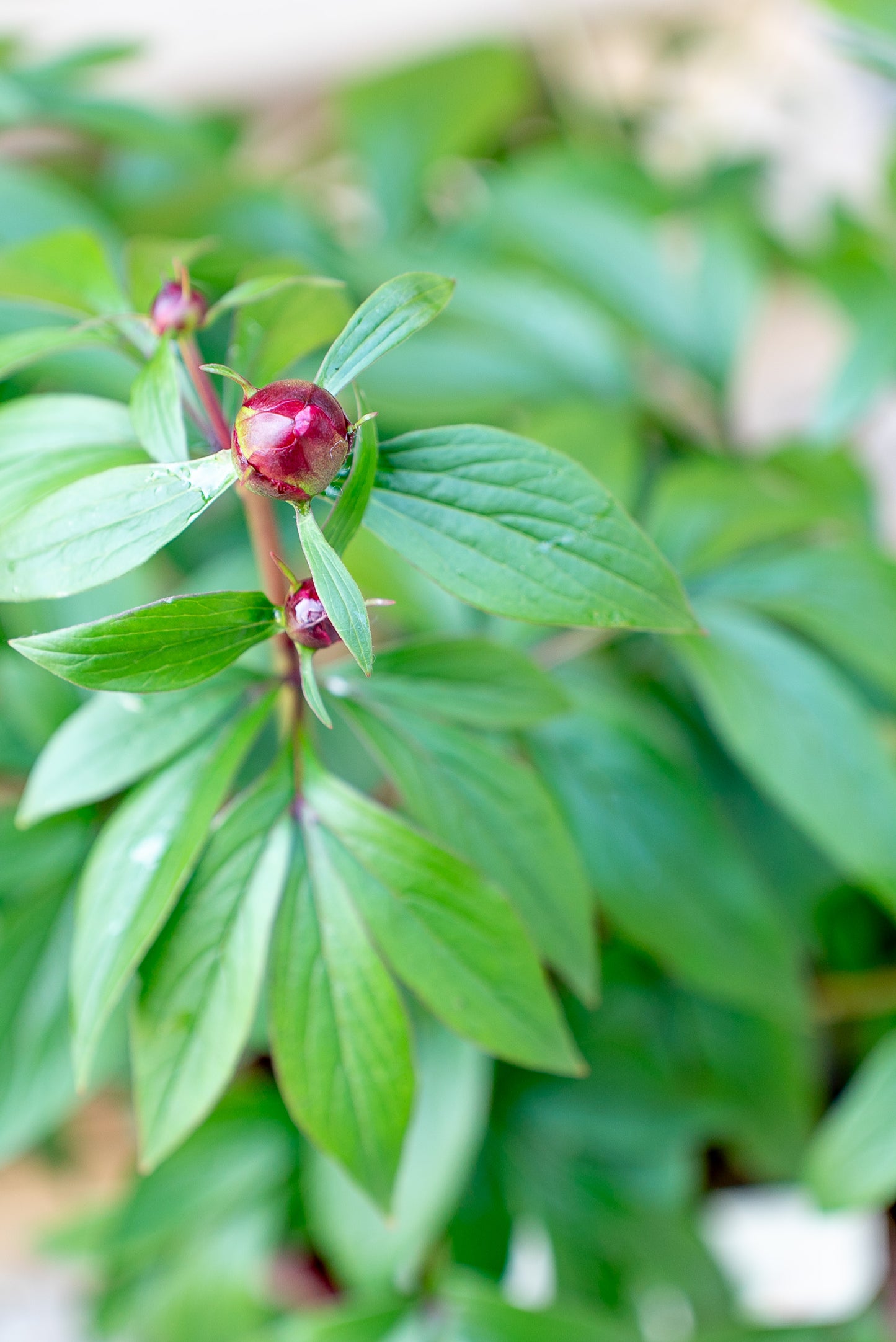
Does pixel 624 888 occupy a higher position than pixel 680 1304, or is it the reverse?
pixel 624 888

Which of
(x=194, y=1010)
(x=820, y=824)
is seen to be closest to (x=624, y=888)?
(x=820, y=824)

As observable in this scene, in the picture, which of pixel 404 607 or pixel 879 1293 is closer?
pixel 404 607

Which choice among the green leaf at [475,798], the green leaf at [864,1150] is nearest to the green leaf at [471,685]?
the green leaf at [475,798]

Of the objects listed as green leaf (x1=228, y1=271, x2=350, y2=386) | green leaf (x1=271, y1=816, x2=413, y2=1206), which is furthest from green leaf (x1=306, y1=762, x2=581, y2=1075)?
green leaf (x1=228, y1=271, x2=350, y2=386)

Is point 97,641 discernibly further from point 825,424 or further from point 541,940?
point 825,424

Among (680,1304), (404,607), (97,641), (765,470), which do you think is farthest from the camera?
(680,1304)

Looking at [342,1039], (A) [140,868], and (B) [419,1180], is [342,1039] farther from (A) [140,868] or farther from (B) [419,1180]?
(B) [419,1180]

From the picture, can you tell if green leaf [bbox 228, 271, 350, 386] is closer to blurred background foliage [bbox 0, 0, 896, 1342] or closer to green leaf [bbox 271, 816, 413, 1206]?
blurred background foliage [bbox 0, 0, 896, 1342]
